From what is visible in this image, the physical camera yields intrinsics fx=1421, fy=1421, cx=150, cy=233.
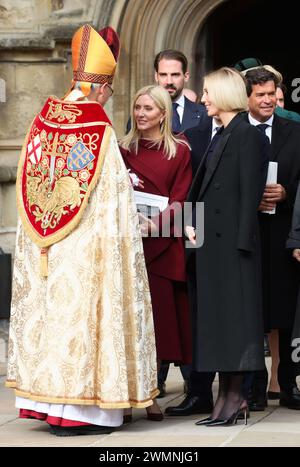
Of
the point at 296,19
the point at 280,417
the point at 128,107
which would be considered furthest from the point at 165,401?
the point at 296,19

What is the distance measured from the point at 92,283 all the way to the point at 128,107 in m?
4.87

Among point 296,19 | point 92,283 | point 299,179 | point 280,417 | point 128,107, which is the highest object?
point 296,19

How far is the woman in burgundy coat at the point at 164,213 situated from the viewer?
7.62 metres

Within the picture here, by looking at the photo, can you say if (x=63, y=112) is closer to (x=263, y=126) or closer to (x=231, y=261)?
(x=231, y=261)

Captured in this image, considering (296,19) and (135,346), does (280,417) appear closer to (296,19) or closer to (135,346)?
(135,346)

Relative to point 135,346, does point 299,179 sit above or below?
above

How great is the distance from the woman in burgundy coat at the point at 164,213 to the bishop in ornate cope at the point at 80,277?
37cm

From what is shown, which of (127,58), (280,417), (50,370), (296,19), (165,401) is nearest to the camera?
(50,370)

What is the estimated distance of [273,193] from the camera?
25.4 feet

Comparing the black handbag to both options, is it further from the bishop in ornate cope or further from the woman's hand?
the bishop in ornate cope

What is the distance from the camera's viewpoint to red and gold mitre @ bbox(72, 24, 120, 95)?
7.28 metres

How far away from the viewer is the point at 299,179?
7.93 meters

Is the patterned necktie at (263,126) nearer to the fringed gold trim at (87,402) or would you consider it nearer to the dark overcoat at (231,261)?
the dark overcoat at (231,261)

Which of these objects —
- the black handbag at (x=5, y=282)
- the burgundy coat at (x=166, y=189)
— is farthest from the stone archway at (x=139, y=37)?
the burgundy coat at (x=166, y=189)
